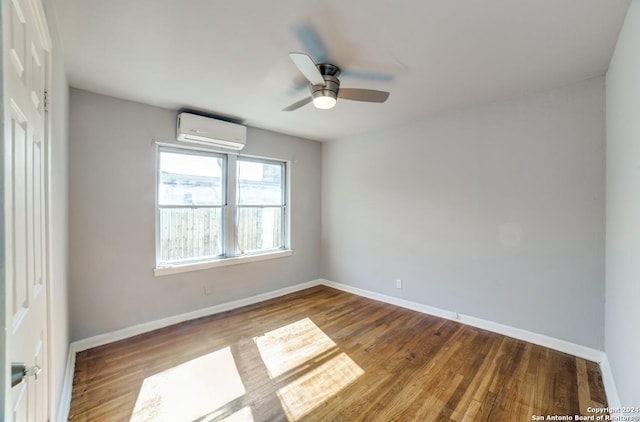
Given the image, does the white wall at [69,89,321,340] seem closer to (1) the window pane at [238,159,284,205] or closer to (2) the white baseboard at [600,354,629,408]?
(1) the window pane at [238,159,284,205]

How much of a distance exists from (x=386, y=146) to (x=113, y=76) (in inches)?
124

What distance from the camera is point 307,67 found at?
1862mm

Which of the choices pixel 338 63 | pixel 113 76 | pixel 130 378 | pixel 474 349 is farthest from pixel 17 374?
pixel 474 349

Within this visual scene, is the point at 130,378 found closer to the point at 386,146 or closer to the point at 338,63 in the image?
the point at 338,63

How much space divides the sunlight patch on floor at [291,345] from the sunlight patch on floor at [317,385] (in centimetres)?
19

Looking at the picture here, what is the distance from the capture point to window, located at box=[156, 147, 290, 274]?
335 cm

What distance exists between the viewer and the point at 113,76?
8.02 ft

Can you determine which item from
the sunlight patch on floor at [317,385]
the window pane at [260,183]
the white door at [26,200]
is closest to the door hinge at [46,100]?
the white door at [26,200]

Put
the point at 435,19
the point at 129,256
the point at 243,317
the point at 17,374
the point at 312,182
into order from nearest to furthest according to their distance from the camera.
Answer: the point at 17,374, the point at 435,19, the point at 129,256, the point at 243,317, the point at 312,182

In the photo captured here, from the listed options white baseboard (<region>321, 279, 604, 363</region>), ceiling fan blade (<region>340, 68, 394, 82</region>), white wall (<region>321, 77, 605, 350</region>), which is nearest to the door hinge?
ceiling fan blade (<region>340, 68, 394, 82</region>)

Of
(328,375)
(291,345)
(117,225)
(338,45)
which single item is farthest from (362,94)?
(117,225)

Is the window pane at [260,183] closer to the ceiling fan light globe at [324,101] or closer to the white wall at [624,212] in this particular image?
the ceiling fan light globe at [324,101]

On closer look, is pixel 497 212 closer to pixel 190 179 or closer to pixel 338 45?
pixel 338 45

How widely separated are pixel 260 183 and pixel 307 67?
2589 mm
